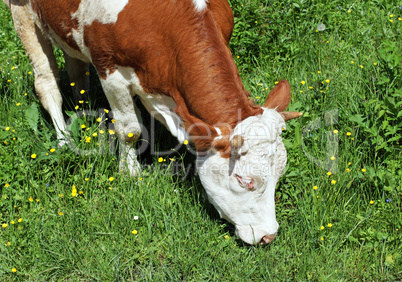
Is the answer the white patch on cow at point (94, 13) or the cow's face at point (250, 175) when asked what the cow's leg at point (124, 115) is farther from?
the cow's face at point (250, 175)

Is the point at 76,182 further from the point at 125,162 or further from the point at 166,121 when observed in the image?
the point at 166,121

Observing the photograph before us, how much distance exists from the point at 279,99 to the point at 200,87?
540 millimetres

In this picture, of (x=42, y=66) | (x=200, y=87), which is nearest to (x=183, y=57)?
(x=200, y=87)

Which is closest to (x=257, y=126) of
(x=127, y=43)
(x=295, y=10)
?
(x=127, y=43)

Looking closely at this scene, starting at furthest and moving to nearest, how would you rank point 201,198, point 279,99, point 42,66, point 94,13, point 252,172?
point 42,66
point 201,198
point 94,13
point 279,99
point 252,172

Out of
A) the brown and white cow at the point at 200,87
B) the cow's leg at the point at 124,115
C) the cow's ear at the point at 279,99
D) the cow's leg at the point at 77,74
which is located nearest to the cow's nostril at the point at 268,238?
the brown and white cow at the point at 200,87

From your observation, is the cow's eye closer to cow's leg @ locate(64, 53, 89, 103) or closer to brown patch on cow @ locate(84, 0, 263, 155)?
brown patch on cow @ locate(84, 0, 263, 155)

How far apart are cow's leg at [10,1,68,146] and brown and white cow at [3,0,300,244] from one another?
2.19 ft

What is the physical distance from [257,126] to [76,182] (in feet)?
5.07

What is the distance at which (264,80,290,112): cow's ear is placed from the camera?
122 inches

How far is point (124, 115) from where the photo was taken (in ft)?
12.3

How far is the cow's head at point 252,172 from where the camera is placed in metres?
2.86

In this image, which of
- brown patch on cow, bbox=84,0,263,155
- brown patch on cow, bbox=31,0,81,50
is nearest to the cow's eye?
brown patch on cow, bbox=84,0,263,155

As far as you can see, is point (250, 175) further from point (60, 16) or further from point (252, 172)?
point (60, 16)
